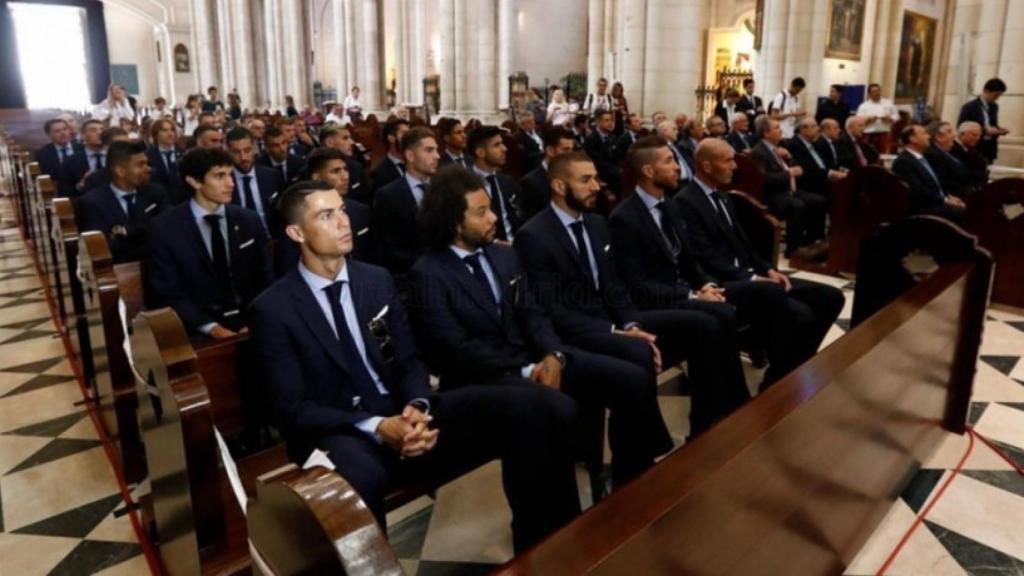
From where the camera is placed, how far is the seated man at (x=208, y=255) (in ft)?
10.9

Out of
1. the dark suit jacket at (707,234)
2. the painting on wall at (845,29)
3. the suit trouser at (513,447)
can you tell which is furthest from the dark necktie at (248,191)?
the painting on wall at (845,29)

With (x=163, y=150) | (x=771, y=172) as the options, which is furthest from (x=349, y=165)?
(x=771, y=172)

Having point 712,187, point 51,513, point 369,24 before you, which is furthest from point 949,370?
point 369,24

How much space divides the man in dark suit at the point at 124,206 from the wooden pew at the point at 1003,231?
617cm

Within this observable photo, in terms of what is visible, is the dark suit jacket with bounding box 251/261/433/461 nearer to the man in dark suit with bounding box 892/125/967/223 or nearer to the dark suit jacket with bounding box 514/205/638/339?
the dark suit jacket with bounding box 514/205/638/339

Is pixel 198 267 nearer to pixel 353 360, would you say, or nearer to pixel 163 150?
pixel 353 360

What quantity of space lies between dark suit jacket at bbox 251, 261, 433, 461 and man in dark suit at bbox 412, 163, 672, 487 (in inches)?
13.5

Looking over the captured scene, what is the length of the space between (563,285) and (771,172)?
482 centimetres

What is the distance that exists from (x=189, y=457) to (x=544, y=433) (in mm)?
1067

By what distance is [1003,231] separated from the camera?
18.3ft

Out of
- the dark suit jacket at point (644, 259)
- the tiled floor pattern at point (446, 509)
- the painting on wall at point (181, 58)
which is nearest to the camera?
the tiled floor pattern at point (446, 509)

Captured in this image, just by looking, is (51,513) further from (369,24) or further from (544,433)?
(369,24)

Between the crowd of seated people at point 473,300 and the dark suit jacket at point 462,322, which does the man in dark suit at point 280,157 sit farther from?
the dark suit jacket at point 462,322

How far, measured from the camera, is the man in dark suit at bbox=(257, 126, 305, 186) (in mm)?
6750
